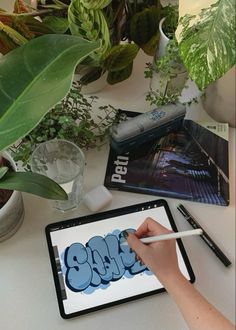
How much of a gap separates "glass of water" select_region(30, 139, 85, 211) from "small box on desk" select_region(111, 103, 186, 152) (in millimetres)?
74

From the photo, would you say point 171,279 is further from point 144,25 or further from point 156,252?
point 144,25

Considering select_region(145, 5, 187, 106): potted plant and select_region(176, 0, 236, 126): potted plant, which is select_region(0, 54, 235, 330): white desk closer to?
select_region(145, 5, 187, 106): potted plant

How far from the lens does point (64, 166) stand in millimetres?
671

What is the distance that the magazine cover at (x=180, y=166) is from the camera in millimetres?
671

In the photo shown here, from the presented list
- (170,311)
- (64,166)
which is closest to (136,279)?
(170,311)

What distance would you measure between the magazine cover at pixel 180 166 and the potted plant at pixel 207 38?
9.0 inches

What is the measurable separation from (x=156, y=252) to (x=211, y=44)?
27 centimetres

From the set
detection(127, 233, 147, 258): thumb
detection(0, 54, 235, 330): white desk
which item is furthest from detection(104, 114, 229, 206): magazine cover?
detection(127, 233, 147, 258): thumb

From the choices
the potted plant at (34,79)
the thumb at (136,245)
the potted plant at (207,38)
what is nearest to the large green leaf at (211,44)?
the potted plant at (207,38)

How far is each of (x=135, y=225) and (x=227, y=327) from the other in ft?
0.68

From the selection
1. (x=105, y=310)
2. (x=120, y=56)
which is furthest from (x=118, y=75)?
(x=105, y=310)

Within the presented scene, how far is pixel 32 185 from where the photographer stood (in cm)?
48

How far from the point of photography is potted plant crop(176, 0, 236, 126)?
469 mm

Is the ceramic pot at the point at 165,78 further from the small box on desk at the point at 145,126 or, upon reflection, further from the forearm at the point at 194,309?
the forearm at the point at 194,309
